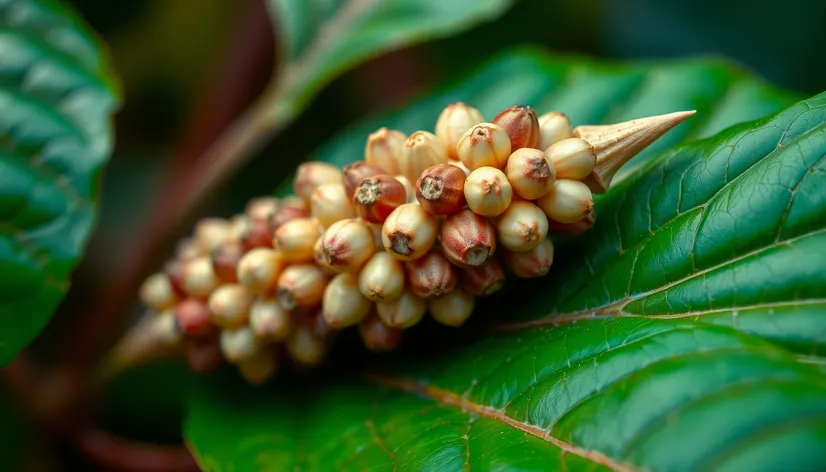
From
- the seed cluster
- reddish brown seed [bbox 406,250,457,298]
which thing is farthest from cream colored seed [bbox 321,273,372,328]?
reddish brown seed [bbox 406,250,457,298]

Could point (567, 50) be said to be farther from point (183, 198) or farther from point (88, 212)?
point (88, 212)

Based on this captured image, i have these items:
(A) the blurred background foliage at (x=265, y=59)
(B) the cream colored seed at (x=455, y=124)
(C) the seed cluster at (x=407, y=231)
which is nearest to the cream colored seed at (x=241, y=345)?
(C) the seed cluster at (x=407, y=231)

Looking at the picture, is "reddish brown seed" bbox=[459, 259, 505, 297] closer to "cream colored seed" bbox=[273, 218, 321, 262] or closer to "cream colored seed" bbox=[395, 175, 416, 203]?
"cream colored seed" bbox=[395, 175, 416, 203]

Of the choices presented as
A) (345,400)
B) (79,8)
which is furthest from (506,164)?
(79,8)

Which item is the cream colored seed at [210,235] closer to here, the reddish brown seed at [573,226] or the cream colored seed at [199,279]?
the cream colored seed at [199,279]

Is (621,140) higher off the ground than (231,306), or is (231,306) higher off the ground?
(621,140)

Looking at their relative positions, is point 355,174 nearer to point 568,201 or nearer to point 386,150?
point 386,150

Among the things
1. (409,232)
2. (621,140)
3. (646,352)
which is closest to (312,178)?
(409,232)
